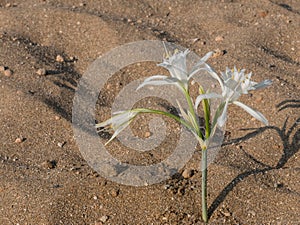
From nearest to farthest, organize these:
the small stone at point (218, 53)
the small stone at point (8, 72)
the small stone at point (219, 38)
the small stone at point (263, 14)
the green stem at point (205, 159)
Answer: the green stem at point (205, 159) < the small stone at point (8, 72) < the small stone at point (218, 53) < the small stone at point (219, 38) < the small stone at point (263, 14)

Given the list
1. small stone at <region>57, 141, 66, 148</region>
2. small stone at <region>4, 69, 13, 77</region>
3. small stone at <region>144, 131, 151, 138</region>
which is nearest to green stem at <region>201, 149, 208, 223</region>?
small stone at <region>144, 131, 151, 138</region>

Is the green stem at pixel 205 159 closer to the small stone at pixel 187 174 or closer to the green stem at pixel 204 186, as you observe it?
the green stem at pixel 204 186

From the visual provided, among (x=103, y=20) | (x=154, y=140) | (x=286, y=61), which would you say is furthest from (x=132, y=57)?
(x=286, y=61)

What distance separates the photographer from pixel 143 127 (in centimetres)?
245

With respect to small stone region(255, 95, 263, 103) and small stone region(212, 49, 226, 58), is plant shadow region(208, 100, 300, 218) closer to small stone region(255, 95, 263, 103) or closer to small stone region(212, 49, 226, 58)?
small stone region(255, 95, 263, 103)

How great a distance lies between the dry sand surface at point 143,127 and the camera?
77.2 inches

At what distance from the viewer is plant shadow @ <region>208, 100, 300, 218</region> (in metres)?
1.98

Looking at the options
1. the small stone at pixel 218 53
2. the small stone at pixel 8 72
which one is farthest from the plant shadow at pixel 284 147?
the small stone at pixel 8 72

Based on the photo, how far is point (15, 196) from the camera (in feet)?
6.63

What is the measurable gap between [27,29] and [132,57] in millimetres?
764

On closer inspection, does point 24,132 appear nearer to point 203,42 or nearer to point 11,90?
point 11,90

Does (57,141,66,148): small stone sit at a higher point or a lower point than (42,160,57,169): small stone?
lower

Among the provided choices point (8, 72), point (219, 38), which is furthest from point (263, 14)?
point (8, 72)

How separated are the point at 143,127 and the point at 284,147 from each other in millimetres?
684
